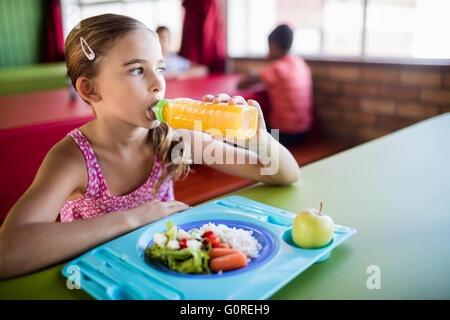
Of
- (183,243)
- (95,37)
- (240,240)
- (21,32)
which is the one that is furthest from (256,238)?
(21,32)

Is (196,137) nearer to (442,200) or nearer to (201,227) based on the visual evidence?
(201,227)

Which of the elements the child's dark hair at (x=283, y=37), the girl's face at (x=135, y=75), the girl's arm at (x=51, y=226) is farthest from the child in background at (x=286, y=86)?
the girl's arm at (x=51, y=226)

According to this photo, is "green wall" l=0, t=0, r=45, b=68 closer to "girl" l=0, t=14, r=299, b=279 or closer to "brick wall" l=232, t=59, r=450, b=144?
"brick wall" l=232, t=59, r=450, b=144

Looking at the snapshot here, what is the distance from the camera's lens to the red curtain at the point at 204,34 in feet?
12.5

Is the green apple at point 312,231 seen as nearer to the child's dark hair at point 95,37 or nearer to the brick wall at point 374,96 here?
the child's dark hair at point 95,37

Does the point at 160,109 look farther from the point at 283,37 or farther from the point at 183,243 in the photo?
the point at 283,37

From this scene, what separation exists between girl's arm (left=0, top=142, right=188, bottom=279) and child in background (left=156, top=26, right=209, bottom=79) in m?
2.54

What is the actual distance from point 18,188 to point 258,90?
6.35 feet

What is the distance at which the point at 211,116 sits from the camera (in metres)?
0.85

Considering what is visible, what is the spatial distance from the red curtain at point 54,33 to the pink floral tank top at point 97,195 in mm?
5718

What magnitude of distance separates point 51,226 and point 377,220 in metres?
0.71

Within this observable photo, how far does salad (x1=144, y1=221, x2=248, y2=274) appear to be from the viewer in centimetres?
68

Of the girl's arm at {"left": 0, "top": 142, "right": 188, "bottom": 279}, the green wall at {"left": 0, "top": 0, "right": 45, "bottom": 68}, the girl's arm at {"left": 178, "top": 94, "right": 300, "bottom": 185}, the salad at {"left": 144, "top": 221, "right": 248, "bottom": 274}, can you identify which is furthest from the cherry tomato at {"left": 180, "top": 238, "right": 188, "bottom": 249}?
the green wall at {"left": 0, "top": 0, "right": 45, "bottom": 68}
